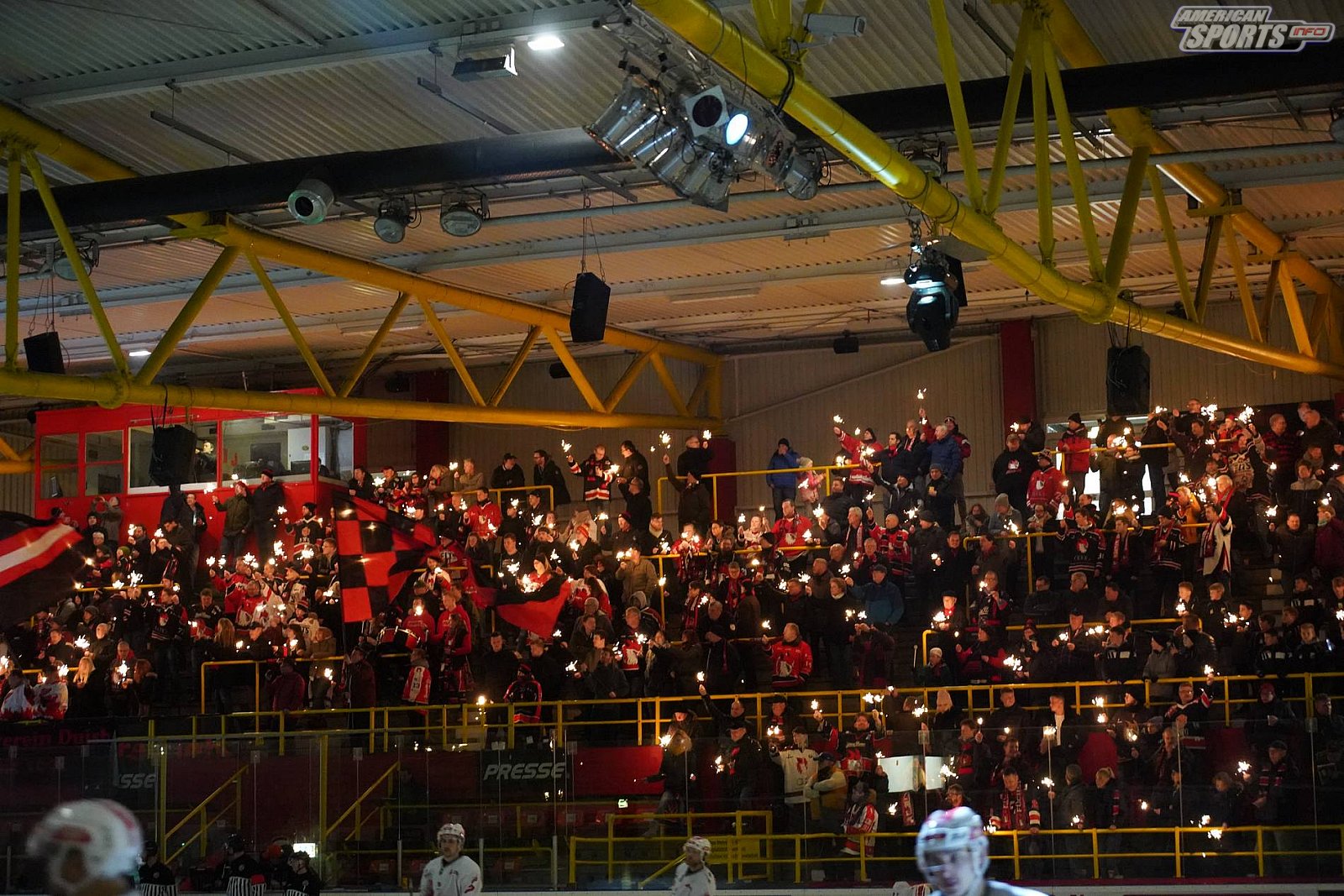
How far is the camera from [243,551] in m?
28.2

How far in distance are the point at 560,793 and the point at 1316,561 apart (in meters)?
9.43

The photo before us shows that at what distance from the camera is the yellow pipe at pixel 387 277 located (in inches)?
698

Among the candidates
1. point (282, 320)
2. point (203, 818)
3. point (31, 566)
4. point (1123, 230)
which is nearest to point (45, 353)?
point (282, 320)

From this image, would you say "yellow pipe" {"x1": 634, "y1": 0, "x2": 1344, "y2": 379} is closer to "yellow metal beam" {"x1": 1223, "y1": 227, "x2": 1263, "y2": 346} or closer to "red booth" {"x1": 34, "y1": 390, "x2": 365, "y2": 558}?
"yellow metal beam" {"x1": 1223, "y1": 227, "x2": 1263, "y2": 346}

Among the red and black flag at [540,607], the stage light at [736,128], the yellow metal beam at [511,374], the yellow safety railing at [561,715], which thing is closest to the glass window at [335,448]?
the yellow safety railing at [561,715]

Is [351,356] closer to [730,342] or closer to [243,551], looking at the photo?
[243,551]

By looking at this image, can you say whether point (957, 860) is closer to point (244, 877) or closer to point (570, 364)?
point (244, 877)

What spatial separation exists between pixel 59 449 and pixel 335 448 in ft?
21.4

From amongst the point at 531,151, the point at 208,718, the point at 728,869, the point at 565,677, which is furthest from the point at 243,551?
the point at 531,151

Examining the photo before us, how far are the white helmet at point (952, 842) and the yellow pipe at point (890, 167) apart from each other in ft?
13.3

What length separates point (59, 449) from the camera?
32.5 metres

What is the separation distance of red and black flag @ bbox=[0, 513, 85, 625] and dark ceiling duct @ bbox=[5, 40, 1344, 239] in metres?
7.37

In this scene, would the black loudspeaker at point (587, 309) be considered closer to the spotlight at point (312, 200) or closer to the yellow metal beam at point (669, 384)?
the spotlight at point (312, 200)

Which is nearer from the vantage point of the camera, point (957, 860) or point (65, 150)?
point (957, 860)
